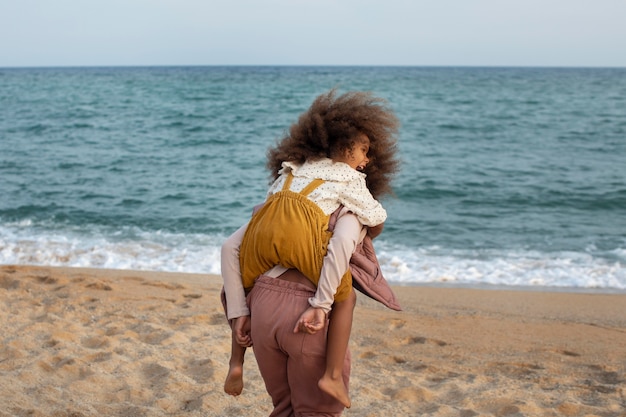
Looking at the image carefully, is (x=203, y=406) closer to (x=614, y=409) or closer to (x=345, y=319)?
Answer: (x=345, y=319)

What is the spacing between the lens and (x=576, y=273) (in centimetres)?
805

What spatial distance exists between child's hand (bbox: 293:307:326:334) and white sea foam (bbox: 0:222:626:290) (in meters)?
5.61

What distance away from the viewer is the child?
2.28 m

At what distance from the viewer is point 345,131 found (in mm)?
2457

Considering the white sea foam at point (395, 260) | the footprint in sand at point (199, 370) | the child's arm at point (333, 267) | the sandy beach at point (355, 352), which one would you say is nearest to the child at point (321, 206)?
the child's arm at point (333, 267)

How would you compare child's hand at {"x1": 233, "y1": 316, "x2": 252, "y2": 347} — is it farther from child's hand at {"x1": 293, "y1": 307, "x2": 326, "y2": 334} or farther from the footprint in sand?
the footprint in sand

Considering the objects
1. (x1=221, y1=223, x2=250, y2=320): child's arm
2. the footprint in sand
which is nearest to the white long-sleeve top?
(x1=221, y1=223, x2=250, y2=320): child's arm

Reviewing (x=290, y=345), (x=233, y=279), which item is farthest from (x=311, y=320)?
(x=233, y=279)

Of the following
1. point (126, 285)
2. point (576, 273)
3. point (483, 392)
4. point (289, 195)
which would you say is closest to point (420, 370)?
point (483, 392)

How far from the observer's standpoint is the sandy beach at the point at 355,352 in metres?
3.88

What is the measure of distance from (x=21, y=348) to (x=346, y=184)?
3.18 metres

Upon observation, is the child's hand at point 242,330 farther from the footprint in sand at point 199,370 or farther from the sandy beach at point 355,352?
the footprint in sand at point 199,370

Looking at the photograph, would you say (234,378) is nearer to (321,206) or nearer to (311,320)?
(311,320)

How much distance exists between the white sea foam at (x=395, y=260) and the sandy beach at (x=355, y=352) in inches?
32.1
